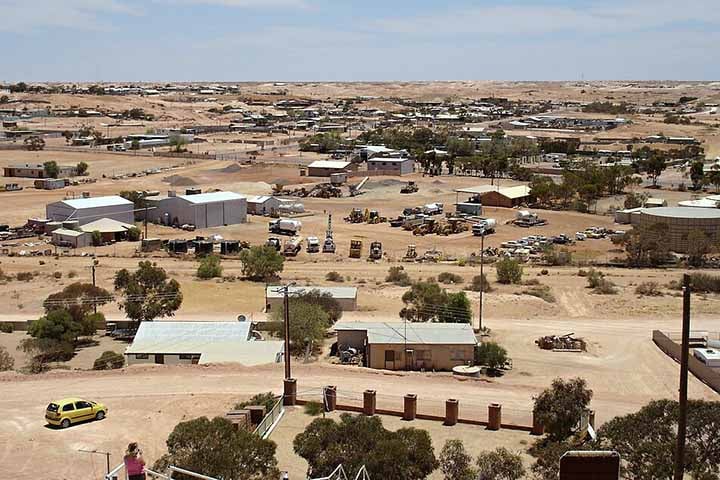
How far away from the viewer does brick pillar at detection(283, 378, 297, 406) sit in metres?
18.3

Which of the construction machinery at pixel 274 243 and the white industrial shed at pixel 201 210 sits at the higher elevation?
the white industrial shed at pixel 201 210

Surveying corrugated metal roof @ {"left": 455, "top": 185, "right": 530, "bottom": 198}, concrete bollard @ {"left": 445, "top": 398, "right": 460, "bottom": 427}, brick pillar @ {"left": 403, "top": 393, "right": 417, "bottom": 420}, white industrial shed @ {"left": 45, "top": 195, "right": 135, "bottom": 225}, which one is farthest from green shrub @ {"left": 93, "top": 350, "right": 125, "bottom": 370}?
corrugated metal roof @ {"left": 455, "top": 185, "right": 530, "bottom": 198}

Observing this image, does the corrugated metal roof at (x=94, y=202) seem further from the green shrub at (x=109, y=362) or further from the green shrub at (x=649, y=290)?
the green shrub at (x=649, y=290)

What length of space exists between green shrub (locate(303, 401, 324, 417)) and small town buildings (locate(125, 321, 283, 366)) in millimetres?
4066

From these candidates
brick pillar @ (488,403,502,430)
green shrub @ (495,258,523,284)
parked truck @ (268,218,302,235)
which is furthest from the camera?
parked truck @ (268,218,302,235)

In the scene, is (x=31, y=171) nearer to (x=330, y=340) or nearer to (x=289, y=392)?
(x=330, y=340)

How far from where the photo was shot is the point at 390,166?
75.1 m

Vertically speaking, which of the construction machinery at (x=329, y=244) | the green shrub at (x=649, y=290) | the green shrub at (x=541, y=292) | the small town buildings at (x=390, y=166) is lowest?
the green shrub at (x=541, y=292)

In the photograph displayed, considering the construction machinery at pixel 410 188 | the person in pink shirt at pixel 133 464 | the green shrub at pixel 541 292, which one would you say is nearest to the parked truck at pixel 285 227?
the green shrub at pixel 541 292

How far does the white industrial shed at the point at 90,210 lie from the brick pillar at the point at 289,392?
32540 millimetres

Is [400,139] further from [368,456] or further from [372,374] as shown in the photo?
[368,456]

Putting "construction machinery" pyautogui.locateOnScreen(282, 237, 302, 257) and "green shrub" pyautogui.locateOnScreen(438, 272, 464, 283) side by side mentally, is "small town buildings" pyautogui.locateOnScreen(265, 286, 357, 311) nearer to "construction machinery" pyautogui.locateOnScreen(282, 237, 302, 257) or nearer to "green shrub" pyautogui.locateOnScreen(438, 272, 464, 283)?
"green shrub" pyautogui.locateOnScreen(438, 272, 464, 283)

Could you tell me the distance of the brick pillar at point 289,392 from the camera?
60.0 feet

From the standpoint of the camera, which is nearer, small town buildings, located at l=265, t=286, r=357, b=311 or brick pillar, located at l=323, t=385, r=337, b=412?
brick pillar, located at l=323, t=385, r=337, b=412
